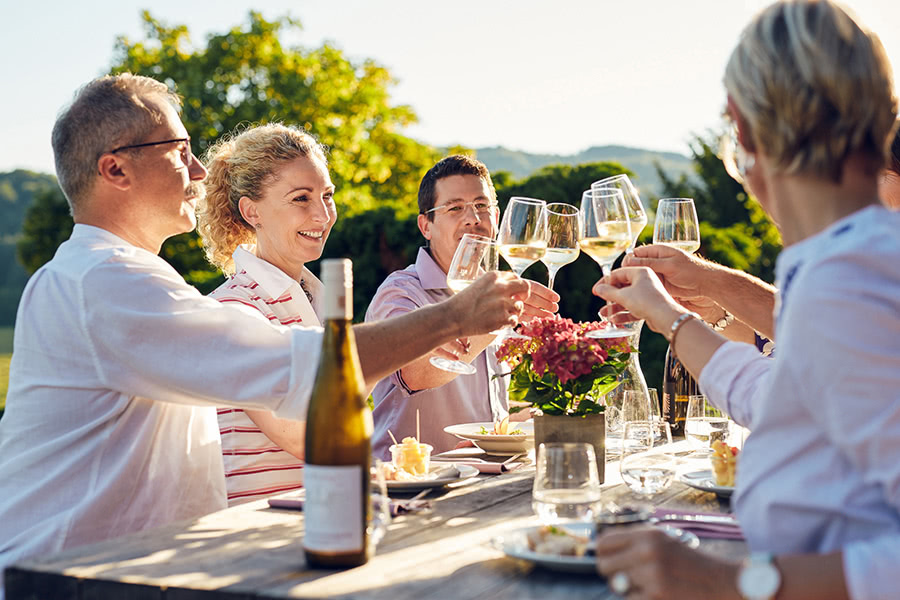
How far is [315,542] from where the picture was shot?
169 centimetres

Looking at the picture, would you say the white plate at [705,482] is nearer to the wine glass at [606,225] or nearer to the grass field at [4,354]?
the wine glass at [606,225]

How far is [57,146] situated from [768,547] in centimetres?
222

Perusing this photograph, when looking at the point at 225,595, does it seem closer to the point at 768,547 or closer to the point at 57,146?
the point at 768,547

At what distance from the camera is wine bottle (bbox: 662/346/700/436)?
3856 millimetres

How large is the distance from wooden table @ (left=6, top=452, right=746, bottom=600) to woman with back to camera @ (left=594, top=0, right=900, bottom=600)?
266 mm

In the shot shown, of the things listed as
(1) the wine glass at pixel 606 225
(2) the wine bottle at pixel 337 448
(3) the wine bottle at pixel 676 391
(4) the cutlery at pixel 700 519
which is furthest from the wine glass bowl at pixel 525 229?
(3) the wine bottle at pixel 676 391

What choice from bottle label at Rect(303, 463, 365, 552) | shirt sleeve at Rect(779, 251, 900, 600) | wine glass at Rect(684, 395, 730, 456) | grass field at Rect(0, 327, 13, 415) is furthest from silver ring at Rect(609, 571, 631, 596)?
grass field at Rect(0, 327, 13, 415)

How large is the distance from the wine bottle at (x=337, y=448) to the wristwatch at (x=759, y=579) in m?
0.68

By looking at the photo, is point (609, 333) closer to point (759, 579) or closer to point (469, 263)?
point (469, 263)

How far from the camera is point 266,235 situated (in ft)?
13.1

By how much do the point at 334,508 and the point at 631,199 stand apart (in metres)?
1.55

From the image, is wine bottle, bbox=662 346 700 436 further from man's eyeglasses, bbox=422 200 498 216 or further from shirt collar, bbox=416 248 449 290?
→ man's eyeglasses, bbox=422 200 498 216

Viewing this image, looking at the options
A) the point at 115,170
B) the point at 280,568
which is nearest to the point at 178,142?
the point at 115,170

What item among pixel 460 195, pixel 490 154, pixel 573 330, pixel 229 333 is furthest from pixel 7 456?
pixel 490 154
